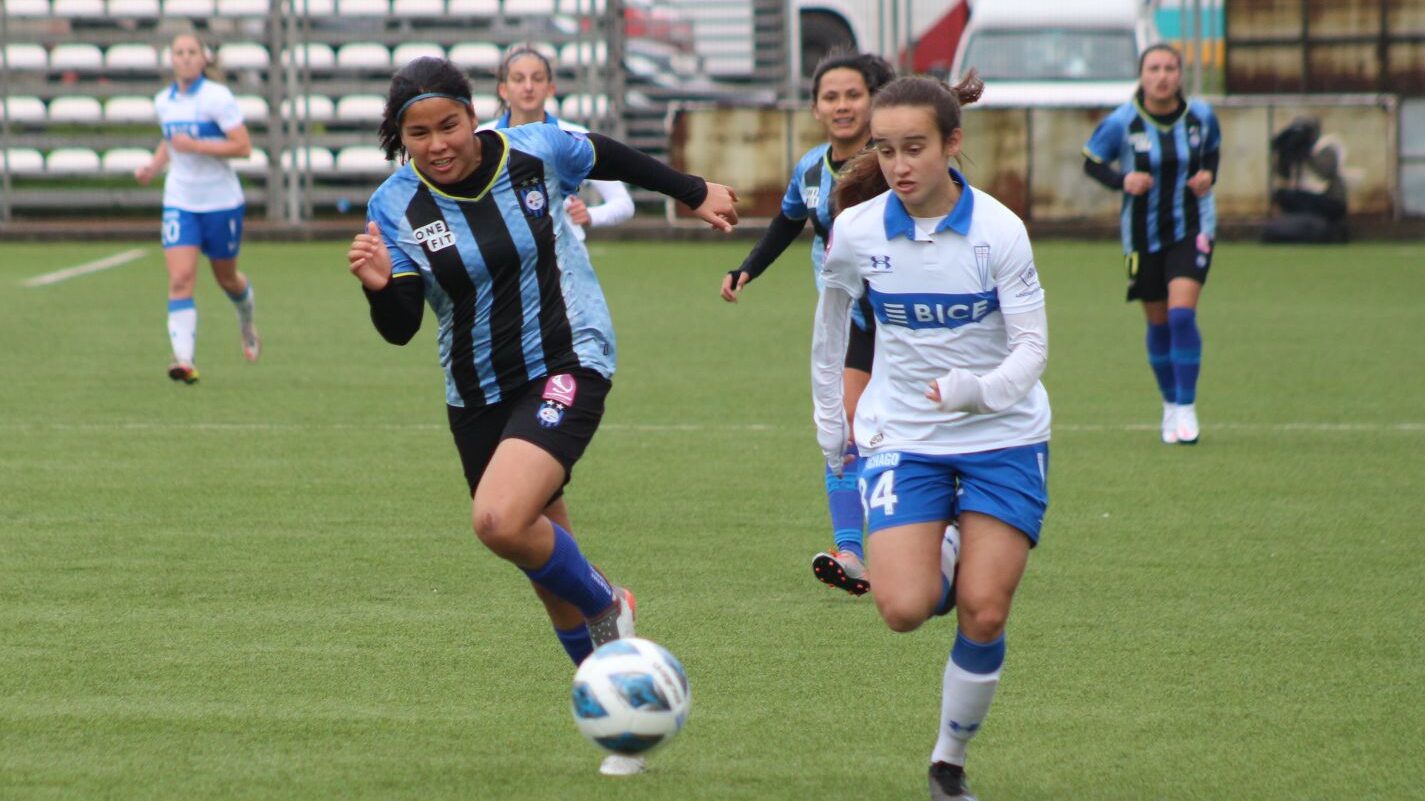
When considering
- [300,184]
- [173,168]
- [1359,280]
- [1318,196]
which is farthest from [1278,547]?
[300,184]

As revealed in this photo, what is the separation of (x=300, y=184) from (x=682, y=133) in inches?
216

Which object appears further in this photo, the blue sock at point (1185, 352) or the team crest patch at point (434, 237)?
the blue sock at point (1185, 352)

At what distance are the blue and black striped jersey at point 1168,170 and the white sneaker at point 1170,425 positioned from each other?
87 centimetres

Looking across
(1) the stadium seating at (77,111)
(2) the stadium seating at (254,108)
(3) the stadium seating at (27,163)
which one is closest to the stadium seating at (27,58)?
(1) the stadium seating at (77,111)

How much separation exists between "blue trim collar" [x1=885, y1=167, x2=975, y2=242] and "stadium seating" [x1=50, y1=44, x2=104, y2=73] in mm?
23193

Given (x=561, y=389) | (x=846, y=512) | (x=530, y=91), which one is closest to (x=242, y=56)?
(x=530, y=91)

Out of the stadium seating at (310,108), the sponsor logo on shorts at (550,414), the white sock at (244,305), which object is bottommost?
the white sock at (244,305)

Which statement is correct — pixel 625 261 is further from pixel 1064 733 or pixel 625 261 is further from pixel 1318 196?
pixel 1064 733

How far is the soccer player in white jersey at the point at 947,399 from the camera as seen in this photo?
14.5 ft

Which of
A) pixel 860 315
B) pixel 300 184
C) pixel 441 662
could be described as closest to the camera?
pixel 441 662

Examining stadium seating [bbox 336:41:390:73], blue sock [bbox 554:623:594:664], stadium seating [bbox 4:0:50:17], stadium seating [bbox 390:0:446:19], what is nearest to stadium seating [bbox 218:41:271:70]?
stadium seating [bbox 336:41:390:73]

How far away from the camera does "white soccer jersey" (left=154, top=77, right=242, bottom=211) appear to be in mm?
11961

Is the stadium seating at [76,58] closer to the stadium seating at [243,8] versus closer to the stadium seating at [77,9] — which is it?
the stadium seating at [77,9]

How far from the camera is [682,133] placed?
890 inches
